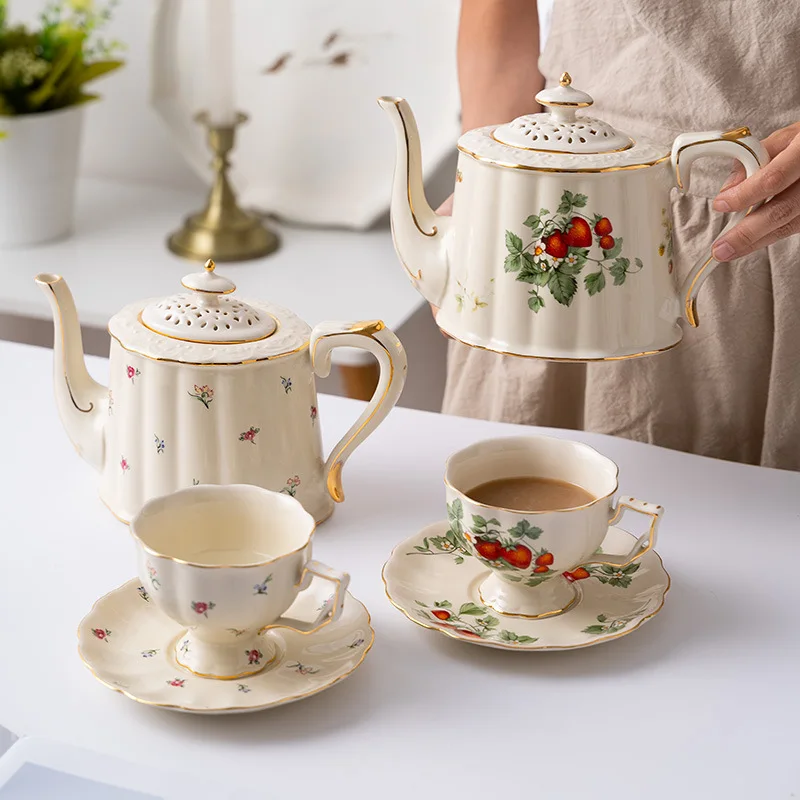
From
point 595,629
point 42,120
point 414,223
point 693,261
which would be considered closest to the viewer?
point 595,629

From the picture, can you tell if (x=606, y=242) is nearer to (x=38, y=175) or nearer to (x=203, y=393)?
(x=203, y=393)

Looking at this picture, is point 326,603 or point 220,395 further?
point 220,395

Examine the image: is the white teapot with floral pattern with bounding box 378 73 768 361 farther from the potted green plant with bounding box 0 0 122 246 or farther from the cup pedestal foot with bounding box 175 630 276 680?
the potted green plant with bounding box 0 0 122 246

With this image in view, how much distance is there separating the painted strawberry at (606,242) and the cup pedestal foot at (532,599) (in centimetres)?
21

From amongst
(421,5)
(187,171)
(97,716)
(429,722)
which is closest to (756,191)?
(429,722)

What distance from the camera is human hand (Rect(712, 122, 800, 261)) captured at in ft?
2.50

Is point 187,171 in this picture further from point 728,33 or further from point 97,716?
point 97,716

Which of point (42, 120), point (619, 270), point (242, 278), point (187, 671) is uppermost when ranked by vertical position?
point (619, 270)

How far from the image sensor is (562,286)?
0.76 metres

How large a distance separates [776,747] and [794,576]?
20 cm

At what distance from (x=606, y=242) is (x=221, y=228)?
119 cm

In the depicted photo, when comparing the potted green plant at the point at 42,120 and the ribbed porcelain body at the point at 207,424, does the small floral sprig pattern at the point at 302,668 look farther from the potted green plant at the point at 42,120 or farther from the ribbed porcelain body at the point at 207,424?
the potted green plant at the point at 42,120

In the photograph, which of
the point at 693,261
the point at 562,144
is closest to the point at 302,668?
the point at 562,144

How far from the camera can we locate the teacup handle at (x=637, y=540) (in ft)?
2.41
